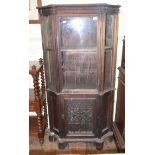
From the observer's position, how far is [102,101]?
6.71 feet

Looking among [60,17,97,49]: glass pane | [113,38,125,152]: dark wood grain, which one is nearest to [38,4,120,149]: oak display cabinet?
[60,17,97,49]: glass pane

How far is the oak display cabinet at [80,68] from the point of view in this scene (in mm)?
1829

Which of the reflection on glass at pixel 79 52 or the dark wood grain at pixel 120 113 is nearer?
the reflection on glass at pixel 79 52

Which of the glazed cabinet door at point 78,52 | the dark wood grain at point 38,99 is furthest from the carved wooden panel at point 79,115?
the dark wood grain at point 38,99

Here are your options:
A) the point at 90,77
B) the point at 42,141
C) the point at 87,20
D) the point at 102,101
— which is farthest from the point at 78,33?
the point at 42,141

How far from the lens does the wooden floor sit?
7.09 ft

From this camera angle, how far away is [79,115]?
7.00 ft

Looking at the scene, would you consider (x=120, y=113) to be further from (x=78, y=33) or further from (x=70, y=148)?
(x=78, y=33)

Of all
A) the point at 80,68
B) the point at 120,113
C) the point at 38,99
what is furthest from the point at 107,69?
the point at 38,99

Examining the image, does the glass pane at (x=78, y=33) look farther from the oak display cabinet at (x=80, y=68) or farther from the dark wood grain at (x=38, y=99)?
the dark wood grain at (x=38, y=99)

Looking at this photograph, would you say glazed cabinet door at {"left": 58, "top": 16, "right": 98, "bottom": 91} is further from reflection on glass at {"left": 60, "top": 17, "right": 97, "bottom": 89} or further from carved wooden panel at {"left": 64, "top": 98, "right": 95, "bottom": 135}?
carved wooden panel at {"left": 64, "top": 98, "right": 95, "bottom": 135}
